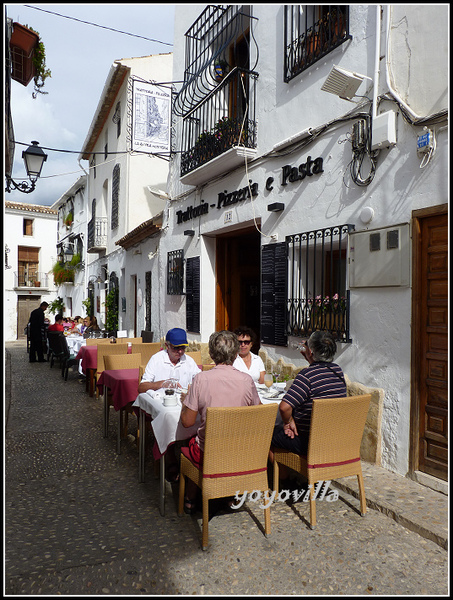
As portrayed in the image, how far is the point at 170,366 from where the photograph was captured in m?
4.52

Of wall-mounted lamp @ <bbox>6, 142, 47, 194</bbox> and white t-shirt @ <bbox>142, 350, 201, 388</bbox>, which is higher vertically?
wall-mounted lamp @ <bbox>6, 142, 47, 194</bbox>

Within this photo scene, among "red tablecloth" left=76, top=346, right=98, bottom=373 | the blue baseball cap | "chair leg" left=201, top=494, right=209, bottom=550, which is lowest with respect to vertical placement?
"chair leg" left=201, top=494, right=209, bottom=550

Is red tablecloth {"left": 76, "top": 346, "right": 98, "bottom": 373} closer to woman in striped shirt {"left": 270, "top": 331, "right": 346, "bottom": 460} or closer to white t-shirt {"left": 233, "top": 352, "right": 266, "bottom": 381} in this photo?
white t-shirt {"left": 233, "top": 352, "right": 266, "bottom": 381}

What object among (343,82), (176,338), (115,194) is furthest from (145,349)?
(115,194)

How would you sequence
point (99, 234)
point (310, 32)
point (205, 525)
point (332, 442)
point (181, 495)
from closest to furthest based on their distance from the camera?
point (205, 525) → point (332, 442) → point (181, 495) → point (310, 32) → point (99, 234)

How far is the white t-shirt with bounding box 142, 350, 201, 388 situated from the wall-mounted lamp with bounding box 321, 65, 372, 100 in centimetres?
308

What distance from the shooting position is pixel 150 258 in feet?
36.7

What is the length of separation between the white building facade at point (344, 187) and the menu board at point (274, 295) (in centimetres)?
3

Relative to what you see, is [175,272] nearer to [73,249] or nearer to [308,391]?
[308,391]

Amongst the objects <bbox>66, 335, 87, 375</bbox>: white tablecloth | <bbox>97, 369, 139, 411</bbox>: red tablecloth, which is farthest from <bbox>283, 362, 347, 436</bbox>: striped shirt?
<bbox>66, 335, 87, 375</bbox>: white tablecloth

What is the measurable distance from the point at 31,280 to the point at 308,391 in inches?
1168

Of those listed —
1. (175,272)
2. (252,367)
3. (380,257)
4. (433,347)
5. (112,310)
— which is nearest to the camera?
(433,347)

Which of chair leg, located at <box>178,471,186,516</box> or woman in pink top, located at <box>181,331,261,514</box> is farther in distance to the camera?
chair leg, located at <box>178,471,186,516</box>

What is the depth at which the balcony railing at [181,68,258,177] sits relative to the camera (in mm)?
6695
